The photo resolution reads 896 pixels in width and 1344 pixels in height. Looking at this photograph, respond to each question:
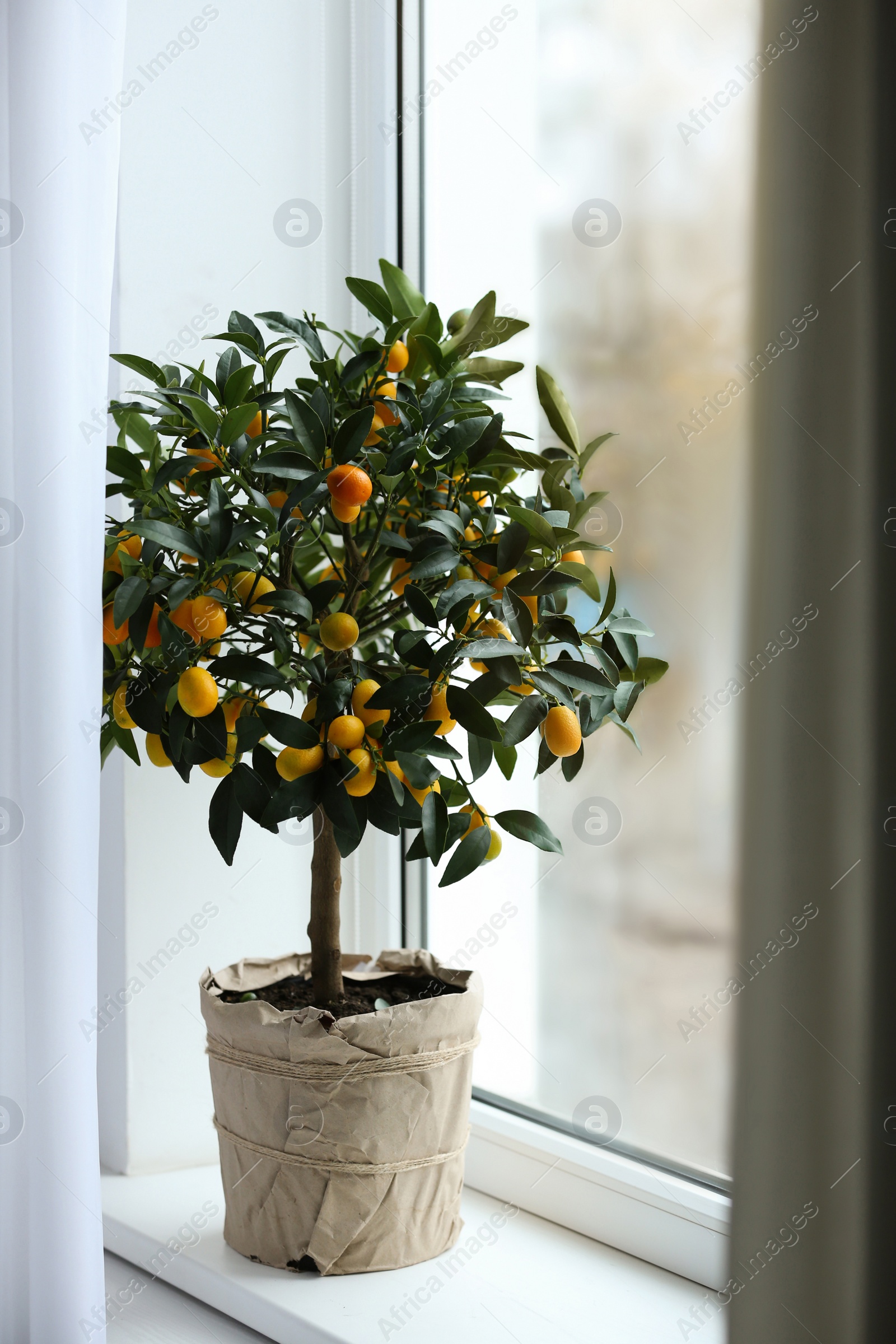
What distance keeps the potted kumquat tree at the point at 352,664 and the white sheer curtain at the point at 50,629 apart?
0.06 metres

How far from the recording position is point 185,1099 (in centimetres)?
131

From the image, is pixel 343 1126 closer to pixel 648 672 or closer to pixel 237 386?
pixel 648 672

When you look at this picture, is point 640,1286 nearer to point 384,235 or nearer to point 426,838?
point 426,838

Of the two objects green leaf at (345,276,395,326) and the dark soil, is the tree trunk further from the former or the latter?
green leaf at (345,276,395,326)

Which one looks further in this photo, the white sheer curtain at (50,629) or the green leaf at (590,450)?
the green leaf at (590,450)

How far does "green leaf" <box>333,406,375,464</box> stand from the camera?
877 millimetres

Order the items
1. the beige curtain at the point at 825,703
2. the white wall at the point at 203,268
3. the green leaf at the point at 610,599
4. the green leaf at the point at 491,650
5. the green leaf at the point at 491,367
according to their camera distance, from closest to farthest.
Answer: the beige curtain at the point at 825,703, the green leaf at the point at 491,650, the green leaf at the point at 610,599, the green leaf at the point at 491,367, the white wall at the point at 203,268

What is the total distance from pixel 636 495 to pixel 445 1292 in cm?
80

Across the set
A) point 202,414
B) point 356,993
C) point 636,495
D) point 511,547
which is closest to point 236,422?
point 202,414

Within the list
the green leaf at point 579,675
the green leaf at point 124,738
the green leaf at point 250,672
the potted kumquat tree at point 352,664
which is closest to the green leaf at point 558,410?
the potted kumquat tree at point 352,664

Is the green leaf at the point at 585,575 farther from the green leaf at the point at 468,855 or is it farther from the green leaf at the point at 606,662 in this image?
the green leaf at the point at 468,855

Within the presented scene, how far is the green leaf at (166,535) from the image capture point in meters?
0.85

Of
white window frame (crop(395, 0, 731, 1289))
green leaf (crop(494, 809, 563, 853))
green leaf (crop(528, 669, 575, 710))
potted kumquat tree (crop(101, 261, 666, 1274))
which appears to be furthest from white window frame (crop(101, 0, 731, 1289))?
green leaf (crop(528, 669, 575, 710))

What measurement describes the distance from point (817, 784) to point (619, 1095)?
2.17ft
